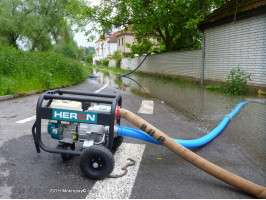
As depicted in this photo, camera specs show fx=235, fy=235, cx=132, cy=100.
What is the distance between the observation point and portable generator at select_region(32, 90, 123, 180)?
9.09ft

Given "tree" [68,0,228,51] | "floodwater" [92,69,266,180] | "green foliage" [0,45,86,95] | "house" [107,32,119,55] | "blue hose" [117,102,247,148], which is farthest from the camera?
"house" [107,32,119,55]

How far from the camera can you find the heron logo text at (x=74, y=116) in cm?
280

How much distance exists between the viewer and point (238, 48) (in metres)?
11.1

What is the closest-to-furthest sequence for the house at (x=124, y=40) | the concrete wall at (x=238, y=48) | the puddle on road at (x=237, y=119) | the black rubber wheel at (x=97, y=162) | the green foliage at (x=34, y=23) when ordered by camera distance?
the black rubber wheel at (x=97, y=162)
the puddle on road at (x=237, y=119)
the concrete wall at (x=238, y=48)
the green foliage at (x=34, y=23)
the house at (x=124, y=40)

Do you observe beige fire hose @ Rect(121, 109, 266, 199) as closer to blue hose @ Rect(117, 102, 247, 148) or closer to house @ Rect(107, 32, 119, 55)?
blue hose @ Rect(117, 102, 247, 148)

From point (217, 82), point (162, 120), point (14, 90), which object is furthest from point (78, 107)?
point (217, 82)

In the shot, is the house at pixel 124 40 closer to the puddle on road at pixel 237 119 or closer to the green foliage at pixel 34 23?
the green foliage at pixel 34 23

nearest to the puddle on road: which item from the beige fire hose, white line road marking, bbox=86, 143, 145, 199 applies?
the beige fire hose

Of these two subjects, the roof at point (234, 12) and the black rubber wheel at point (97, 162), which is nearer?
the black rubber wheel at point (97, 162)

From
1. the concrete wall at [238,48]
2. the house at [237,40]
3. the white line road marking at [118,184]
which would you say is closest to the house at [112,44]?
the house at [237,40]

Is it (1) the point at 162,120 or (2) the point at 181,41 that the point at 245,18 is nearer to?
(1) the point at 162,120

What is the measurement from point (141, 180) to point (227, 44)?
36.0ft

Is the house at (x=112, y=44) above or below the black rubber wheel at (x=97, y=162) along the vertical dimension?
above

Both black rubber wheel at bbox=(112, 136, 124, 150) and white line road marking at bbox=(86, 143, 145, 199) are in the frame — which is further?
black rubber wheel at bbox=(112, 136, 124, 150)
